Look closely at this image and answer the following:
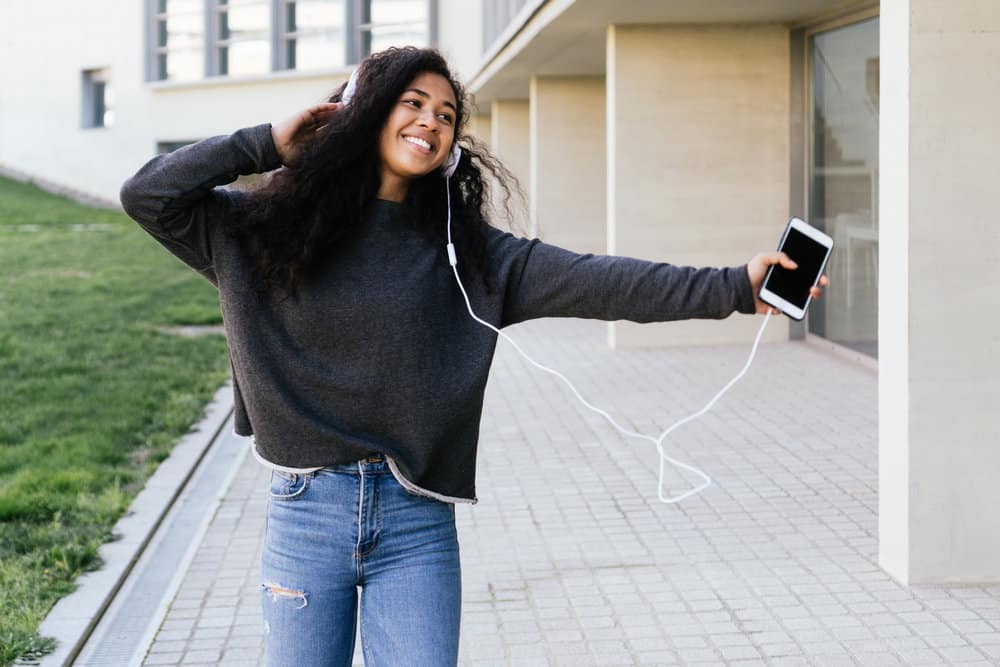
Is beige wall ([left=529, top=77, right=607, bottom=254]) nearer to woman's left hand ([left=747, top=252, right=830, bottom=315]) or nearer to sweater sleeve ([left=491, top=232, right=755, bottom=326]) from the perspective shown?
sweater sleeve ([left=491, top=232, right=755, bottom=326])

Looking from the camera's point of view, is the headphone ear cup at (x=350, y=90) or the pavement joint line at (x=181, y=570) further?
the pavement joint line at (x=181, y=570)

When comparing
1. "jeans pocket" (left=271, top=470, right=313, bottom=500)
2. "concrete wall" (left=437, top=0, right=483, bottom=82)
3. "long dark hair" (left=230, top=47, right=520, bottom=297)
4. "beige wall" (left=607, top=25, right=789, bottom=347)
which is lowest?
"jeans pocket" (left=271, top=470, right=313, bottom=500)

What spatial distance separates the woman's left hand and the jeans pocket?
0.96 metres

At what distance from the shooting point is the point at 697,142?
13.6 metres

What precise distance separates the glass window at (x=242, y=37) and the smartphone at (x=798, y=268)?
44.3 metres

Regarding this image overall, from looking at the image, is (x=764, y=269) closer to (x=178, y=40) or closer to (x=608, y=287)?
(x=608, y=287)

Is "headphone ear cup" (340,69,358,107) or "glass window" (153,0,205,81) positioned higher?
"glass window" (153,0,205,81)

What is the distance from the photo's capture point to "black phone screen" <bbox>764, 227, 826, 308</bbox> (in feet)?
8.50

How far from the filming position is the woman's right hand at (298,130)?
2.80 meters
